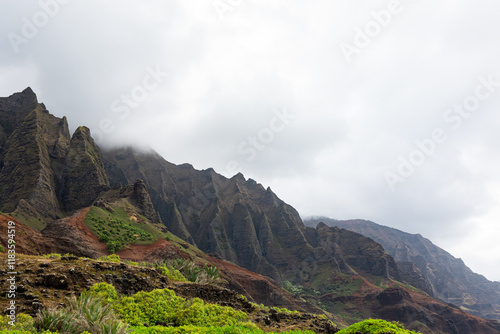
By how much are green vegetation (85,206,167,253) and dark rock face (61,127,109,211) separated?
22830 millimetres

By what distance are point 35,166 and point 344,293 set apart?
11219 centimetres

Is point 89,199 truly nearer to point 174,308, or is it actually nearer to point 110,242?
point 110,242

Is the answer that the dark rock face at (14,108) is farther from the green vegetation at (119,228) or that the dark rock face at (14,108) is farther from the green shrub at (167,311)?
the green shrub at (167,311)

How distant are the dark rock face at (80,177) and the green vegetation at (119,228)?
2283 centimetres

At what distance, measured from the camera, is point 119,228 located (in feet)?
241

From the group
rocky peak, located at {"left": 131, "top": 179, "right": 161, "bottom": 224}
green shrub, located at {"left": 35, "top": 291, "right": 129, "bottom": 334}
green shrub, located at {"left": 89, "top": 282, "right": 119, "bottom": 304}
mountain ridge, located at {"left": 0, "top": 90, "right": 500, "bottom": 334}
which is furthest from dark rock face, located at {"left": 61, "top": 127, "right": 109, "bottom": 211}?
green shrub, located at {"left": 35, "top": 291, "right": 129, "bottom": 334}

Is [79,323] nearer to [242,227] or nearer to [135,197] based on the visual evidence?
[135,197]

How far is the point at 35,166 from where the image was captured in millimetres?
92000

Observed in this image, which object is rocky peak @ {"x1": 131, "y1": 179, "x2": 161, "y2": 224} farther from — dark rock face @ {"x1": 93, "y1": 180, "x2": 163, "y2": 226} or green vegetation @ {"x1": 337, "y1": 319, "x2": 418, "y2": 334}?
green vegetation @ {"x1": 337, "y1": 319, "x2": 418, "y2": 334}

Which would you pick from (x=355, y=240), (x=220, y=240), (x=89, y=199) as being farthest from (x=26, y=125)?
(x=355, y=240)

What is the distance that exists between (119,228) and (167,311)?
60897mm

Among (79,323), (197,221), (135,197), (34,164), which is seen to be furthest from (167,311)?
(197,221)

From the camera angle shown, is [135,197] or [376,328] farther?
[135,197]

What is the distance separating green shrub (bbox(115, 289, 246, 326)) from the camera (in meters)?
17.6
